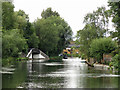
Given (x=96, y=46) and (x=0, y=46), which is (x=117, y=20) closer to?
(x=96, y=46)

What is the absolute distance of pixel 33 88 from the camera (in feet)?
66.3

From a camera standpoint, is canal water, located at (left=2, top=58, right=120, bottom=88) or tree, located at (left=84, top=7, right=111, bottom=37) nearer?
canal water, located at (left=2, top=58, right=120, bottom=88)

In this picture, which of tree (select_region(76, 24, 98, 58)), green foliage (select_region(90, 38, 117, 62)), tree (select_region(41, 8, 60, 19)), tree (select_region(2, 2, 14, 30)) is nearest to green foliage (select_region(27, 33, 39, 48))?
tree (select_region(2, 2, 14, 30))

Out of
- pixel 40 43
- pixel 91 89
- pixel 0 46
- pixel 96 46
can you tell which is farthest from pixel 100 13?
pixel 91 89

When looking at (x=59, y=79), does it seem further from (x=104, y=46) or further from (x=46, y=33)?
(x=46, y=33)

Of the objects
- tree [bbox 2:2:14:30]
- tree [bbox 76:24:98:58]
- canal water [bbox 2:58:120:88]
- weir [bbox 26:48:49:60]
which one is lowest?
canal water [bbox 2:58:120:88]

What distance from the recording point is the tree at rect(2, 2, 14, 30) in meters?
71.8

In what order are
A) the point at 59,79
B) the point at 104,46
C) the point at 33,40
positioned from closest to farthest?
the point at 59,79
the point at 104,46
the point at 33,40

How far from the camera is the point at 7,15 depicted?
74000 mm

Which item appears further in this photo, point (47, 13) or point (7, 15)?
point (47, 13)

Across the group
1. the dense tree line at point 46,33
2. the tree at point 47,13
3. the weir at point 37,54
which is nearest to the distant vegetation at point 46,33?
the dense tree line at point 46,33

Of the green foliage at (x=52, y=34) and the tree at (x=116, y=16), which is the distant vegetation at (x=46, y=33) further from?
the tree at (x=116, y=16)

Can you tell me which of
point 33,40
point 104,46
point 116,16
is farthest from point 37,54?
point 116,16

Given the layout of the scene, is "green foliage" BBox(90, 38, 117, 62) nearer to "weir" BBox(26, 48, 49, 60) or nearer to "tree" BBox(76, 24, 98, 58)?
"tree" BBox(76, 24, 98, 58)
